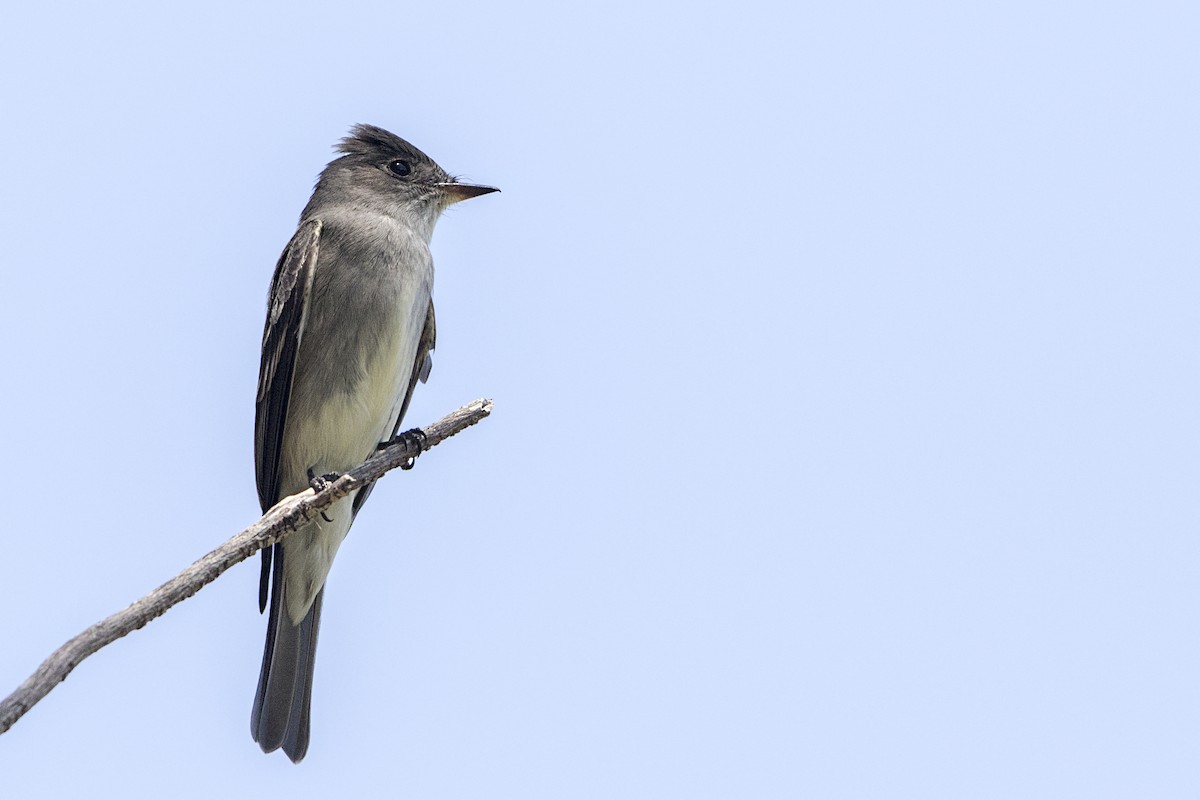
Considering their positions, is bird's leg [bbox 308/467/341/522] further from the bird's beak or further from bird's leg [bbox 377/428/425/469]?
the bird's beak

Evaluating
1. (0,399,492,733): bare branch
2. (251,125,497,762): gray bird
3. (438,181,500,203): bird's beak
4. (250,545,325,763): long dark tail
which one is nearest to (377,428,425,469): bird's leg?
(0,399,492,733): bare branch

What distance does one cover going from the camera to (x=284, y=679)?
23.6ft

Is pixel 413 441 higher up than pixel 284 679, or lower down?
higher up

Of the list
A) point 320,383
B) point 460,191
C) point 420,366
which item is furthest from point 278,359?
point 460,191

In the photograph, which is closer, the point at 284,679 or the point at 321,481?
the point at 321,481

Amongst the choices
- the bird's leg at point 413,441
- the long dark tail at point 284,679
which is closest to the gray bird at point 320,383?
the long dark tail at point 284,679

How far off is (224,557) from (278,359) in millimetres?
2343

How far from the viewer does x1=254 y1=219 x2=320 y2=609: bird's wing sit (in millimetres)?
6969

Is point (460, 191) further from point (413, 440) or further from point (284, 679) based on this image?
point (284, 679)

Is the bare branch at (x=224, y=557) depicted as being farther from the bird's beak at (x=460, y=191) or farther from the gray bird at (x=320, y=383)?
the bird's beak at (x=460, y=191)

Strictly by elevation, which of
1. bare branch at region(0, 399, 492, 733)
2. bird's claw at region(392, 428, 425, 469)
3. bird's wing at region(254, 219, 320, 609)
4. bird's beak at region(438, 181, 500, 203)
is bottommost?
bare branch at region(0, 399, 492, 733)

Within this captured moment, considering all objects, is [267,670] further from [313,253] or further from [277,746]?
[313,253]

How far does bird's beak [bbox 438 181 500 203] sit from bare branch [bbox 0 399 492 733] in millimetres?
1858

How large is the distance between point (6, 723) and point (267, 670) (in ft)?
10.9
